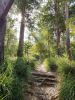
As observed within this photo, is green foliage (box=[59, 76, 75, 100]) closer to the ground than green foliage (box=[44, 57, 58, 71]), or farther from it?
closer to the ground

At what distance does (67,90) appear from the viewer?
6887 millimetres

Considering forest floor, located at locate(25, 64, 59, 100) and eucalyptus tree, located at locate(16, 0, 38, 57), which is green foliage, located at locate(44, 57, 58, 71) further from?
eucalyptus tree, located at locate(16, 0, 38, 57)

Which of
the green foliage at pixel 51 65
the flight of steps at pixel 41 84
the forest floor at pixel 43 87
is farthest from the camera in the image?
the green foliage at pixel 51 65

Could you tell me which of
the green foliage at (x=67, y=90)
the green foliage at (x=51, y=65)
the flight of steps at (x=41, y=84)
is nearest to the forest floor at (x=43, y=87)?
the flight of steps at (x=41, y=84)

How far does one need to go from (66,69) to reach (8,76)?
3082 mm

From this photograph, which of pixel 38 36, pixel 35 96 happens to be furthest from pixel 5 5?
pixel 38 36

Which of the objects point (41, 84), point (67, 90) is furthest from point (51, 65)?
point (67, 90)

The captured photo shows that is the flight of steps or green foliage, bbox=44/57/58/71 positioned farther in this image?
green foliage, bbox=44/57/58/71

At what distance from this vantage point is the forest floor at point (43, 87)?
25.5 ft

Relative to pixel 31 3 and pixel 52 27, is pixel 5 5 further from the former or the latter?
pixel 52 27

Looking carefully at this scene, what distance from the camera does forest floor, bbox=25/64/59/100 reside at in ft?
25.5

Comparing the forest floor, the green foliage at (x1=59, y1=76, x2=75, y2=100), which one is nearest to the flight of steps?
the forest floor

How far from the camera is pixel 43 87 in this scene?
925 cm

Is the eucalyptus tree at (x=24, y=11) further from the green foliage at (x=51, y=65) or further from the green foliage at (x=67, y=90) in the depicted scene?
the green foliage at (x=67, y=90)
